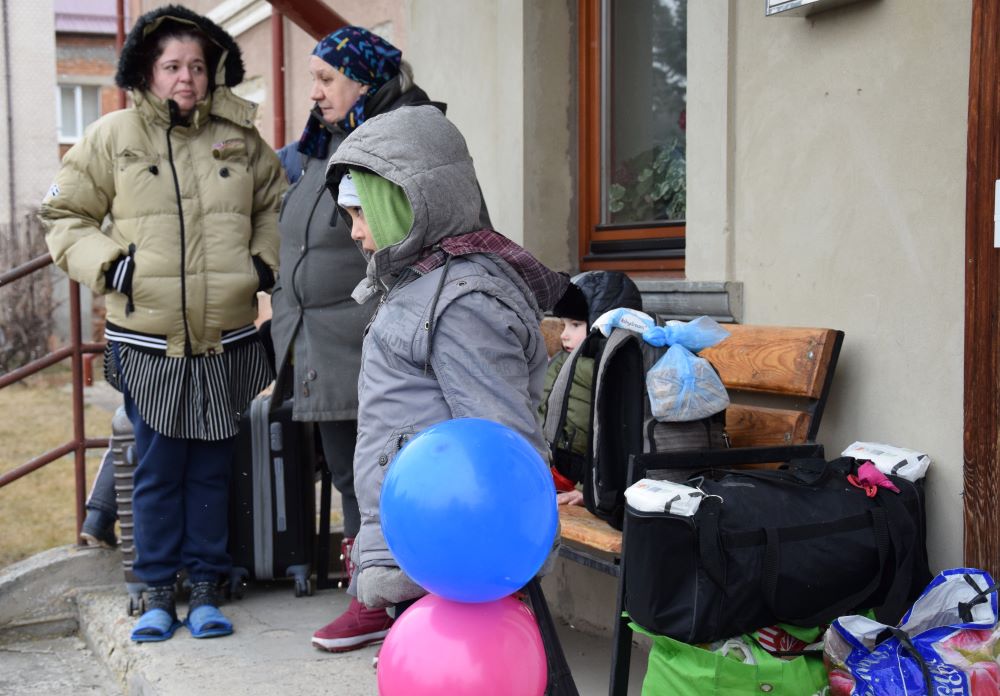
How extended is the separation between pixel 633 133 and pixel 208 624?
7.83 feet

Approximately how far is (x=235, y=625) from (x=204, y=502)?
1.50 ft

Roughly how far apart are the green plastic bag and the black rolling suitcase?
1995mm

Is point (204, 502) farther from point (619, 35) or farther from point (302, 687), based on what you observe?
point (619, 35)

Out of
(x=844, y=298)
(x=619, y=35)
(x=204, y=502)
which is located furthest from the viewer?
(x=619, y=35)

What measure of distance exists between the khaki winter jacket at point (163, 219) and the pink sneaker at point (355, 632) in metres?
1.04

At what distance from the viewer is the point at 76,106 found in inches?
933

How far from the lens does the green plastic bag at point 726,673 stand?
267 cm

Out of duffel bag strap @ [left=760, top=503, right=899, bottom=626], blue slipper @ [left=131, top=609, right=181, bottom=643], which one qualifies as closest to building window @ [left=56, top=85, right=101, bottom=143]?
blue slipper @ [left=131, top=609, right=181, bottom=643]

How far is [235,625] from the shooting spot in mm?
4137

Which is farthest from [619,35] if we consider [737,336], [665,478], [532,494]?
[532,494]

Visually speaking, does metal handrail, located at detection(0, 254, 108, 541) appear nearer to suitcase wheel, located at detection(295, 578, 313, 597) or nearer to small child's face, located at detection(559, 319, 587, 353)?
suitcase wheel, located at detection(295, 578, 313, 597)

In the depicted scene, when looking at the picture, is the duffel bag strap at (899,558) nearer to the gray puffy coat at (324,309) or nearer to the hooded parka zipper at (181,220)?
the gray puffy coat at (324,309)

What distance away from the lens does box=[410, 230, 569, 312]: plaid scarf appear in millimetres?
2539

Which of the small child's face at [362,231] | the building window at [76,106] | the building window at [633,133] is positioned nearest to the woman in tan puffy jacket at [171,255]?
the building window at [633,133]
